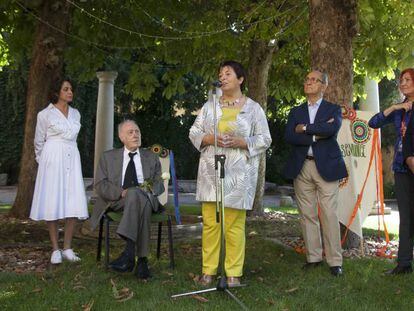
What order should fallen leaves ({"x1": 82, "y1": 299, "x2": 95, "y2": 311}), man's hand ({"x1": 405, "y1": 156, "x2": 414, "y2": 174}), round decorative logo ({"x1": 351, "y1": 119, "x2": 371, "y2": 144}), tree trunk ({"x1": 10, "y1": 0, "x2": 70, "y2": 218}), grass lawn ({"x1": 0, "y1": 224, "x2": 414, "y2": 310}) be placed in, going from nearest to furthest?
fallen leaves ({"x1": 82, "y1": 299, "x2": 95, "y2": 311}) → grass lawn ({"x1": 0, "y1": 224, "x2": 414, "y2": 310}) → man's hand ({"x1": 405, "y1": 156, "x2": 414, "y2": 174}) → round decorative logo ({"x1": 351, "y1": 119, "x2": 371, "y2": 144}) → tree trunk ({"x1": 10, "y1": 0, "x2": 70, "y2": 218})

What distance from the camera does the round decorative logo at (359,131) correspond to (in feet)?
20.3

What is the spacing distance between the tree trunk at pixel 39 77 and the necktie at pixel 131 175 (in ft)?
12.5

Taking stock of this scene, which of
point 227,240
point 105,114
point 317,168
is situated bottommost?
point 227,240

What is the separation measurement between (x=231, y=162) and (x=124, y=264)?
1.22 meters

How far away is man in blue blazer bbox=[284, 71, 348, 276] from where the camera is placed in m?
Result: 4.91

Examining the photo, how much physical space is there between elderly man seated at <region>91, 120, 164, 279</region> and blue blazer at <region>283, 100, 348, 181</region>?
124 centimetres

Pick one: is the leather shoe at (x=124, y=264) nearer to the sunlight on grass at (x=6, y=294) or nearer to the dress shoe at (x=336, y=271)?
the sunlight on grass at (x=6, y=294)

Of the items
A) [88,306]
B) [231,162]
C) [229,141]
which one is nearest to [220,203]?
[231,162]

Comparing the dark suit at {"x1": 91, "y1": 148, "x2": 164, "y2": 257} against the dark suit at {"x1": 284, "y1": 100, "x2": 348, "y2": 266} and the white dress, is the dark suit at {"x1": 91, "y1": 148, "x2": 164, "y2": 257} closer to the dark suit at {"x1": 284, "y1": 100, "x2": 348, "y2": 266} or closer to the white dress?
the white dress

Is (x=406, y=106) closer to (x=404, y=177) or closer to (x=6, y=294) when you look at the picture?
(x=404, y=177)

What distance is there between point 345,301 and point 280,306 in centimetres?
52

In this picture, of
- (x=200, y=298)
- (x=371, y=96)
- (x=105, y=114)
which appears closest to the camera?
(x=200, y=298)

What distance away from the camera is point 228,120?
4.56 metres

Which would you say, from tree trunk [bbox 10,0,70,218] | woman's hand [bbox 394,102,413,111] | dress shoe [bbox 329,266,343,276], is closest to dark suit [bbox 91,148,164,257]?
dress shoe [bbox 329,266,343,276]
